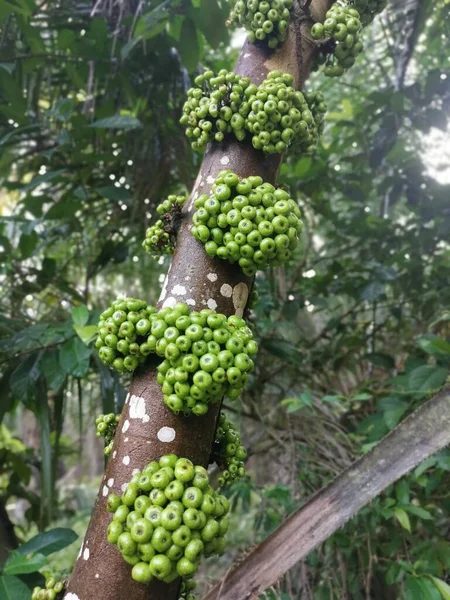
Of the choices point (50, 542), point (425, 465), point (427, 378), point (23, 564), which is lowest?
point (50, 542)

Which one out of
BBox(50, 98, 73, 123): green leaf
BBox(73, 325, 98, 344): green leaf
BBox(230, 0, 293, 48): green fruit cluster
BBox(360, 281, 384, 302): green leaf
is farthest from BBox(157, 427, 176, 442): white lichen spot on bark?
BBox(360, 281, 384, 302): green leaf

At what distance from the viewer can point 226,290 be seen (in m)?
1.29

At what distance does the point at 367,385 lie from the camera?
9.52ft

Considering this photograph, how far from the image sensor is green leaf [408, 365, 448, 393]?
205cm

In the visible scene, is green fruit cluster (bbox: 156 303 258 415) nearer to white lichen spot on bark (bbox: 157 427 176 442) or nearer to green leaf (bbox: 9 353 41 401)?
white lichen spot on bark (bbox: 157 427 176 442)

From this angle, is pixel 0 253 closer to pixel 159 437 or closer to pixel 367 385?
pixel 159 437

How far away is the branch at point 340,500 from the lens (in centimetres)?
134

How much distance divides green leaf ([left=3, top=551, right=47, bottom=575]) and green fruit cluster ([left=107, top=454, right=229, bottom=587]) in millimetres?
532

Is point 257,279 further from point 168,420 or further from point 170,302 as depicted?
point 168,420

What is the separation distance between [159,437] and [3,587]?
0.71m

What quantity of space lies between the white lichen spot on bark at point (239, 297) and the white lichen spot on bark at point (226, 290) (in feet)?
0.05

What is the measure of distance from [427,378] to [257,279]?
1.20m

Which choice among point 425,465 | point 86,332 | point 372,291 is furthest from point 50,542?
point 372,291

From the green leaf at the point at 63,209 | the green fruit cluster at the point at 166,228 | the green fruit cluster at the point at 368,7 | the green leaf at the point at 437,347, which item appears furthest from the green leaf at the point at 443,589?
the green leaf at the point at 63,209
